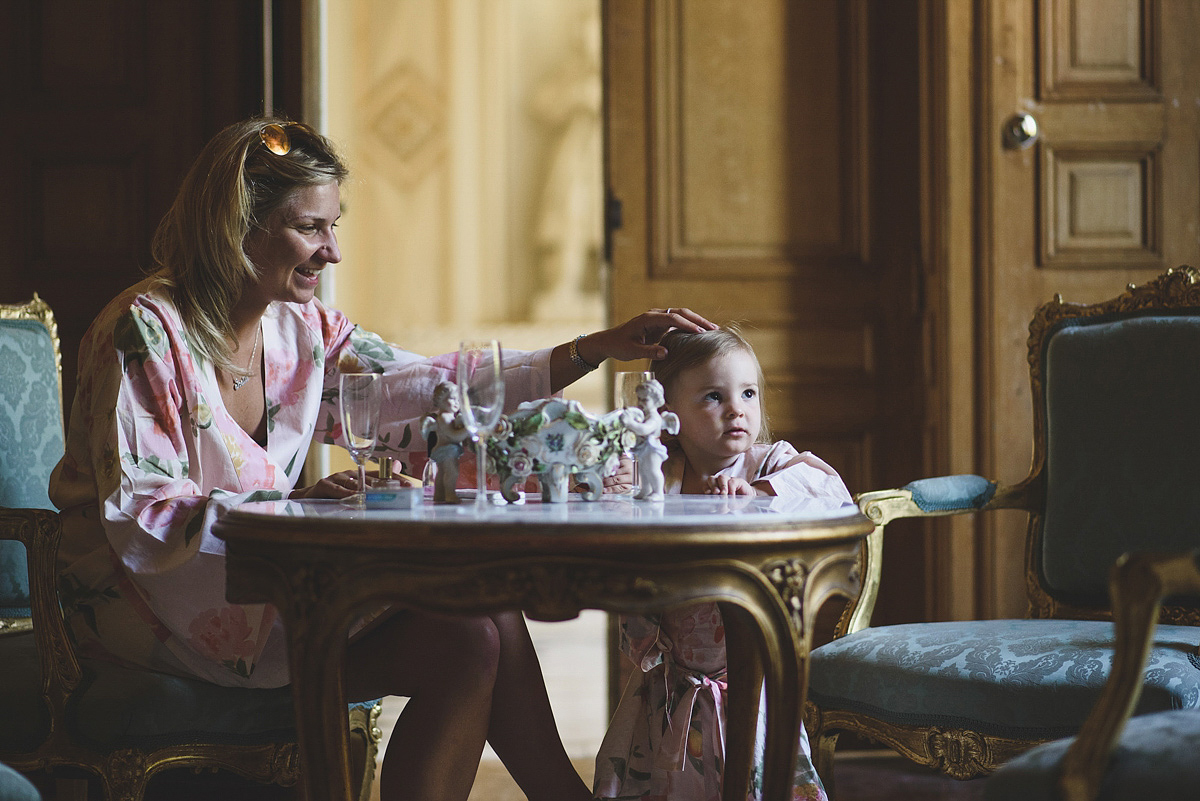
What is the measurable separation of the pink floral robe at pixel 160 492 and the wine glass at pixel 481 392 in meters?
0.29

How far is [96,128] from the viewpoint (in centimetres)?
297

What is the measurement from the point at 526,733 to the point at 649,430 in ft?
1.66

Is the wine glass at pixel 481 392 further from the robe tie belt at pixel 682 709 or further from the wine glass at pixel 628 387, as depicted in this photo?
the robe tie belt at pixel 682 709

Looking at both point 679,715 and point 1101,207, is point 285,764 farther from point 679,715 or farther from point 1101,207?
Result: point 1101,207

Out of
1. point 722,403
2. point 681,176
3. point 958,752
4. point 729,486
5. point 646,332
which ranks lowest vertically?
point 958,752

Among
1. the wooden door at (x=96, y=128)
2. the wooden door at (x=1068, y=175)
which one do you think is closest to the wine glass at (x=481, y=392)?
the wooden door at (x=1068, y=175)

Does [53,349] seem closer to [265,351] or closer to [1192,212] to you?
[265,351]

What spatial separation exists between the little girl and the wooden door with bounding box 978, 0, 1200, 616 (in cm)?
119

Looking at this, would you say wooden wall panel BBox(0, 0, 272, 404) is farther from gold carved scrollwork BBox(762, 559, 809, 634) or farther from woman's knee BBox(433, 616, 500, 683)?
gold carved scrollwork BBox(762, 559, 809, 634)

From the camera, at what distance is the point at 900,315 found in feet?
9.55

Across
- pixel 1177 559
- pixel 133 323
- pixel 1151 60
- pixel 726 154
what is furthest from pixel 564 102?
pixel 1177 559

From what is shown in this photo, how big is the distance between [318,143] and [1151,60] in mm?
2015

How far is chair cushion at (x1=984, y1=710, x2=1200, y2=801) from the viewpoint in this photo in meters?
1.03

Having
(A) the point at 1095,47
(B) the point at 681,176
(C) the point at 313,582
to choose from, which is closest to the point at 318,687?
(C) the point at 313,582
